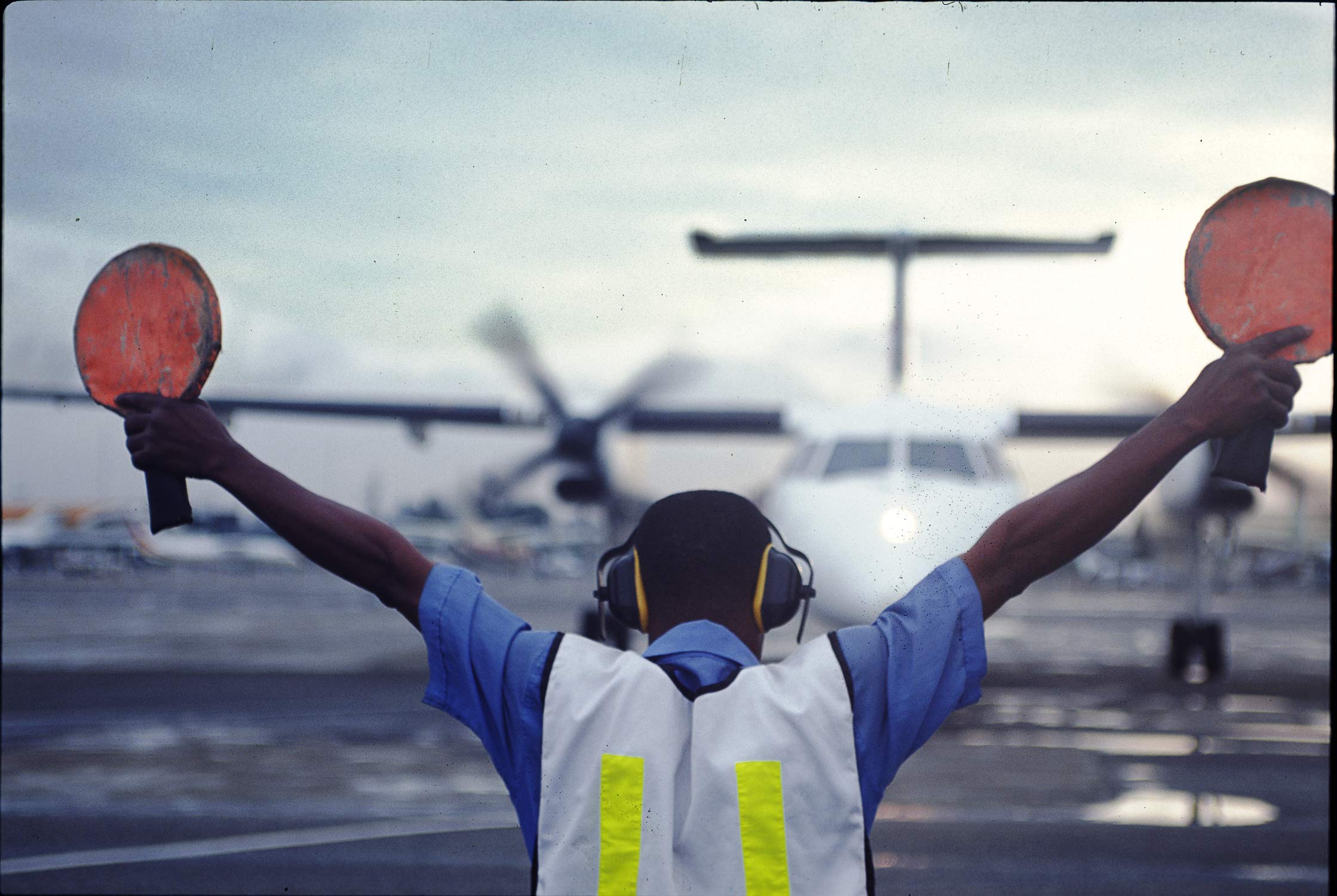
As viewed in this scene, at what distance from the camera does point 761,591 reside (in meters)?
2.07

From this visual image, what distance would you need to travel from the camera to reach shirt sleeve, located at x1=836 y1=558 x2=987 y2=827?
189 centimetres

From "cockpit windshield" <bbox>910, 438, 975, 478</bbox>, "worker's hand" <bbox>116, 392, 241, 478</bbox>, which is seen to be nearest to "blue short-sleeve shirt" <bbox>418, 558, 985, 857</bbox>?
"worker's hand" <bbox>116, 392, 241, 478</bbox>

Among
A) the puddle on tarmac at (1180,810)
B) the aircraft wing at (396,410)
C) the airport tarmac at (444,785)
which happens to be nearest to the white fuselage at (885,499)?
the airport tarmac at (444,785)

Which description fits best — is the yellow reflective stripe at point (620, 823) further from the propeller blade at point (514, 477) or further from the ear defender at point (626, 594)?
the propeller blade at point (514, 477)

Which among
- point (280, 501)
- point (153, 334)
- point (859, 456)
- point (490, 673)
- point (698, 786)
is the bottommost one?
point (859, 456)

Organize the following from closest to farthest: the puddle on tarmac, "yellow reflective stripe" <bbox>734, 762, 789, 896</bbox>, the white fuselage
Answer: "yellow reflective stripe" <bbox>734, 762, 789, 896</bbox>
the puddle on tarmac
the white fuselage

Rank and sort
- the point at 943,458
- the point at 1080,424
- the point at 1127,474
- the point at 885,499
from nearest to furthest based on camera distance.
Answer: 1. the point at 1127,474
2. the point at 885,499
3. the point at 943,458
4. the point at 1080,424

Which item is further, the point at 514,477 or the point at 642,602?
the point at 514,477

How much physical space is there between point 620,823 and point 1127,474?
0.92 metres

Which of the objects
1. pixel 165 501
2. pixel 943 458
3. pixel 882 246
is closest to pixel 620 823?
pixel 165 501

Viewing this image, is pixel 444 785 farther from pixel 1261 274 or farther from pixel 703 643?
pixel 1261 274

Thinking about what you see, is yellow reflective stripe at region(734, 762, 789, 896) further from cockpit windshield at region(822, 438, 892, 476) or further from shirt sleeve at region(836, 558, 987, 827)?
cockpit windshield at region(822, 438, 892, 476)

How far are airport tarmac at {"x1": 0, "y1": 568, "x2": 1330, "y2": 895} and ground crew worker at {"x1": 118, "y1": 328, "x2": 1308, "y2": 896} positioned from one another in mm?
3824

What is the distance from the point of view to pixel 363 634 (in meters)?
23.8
